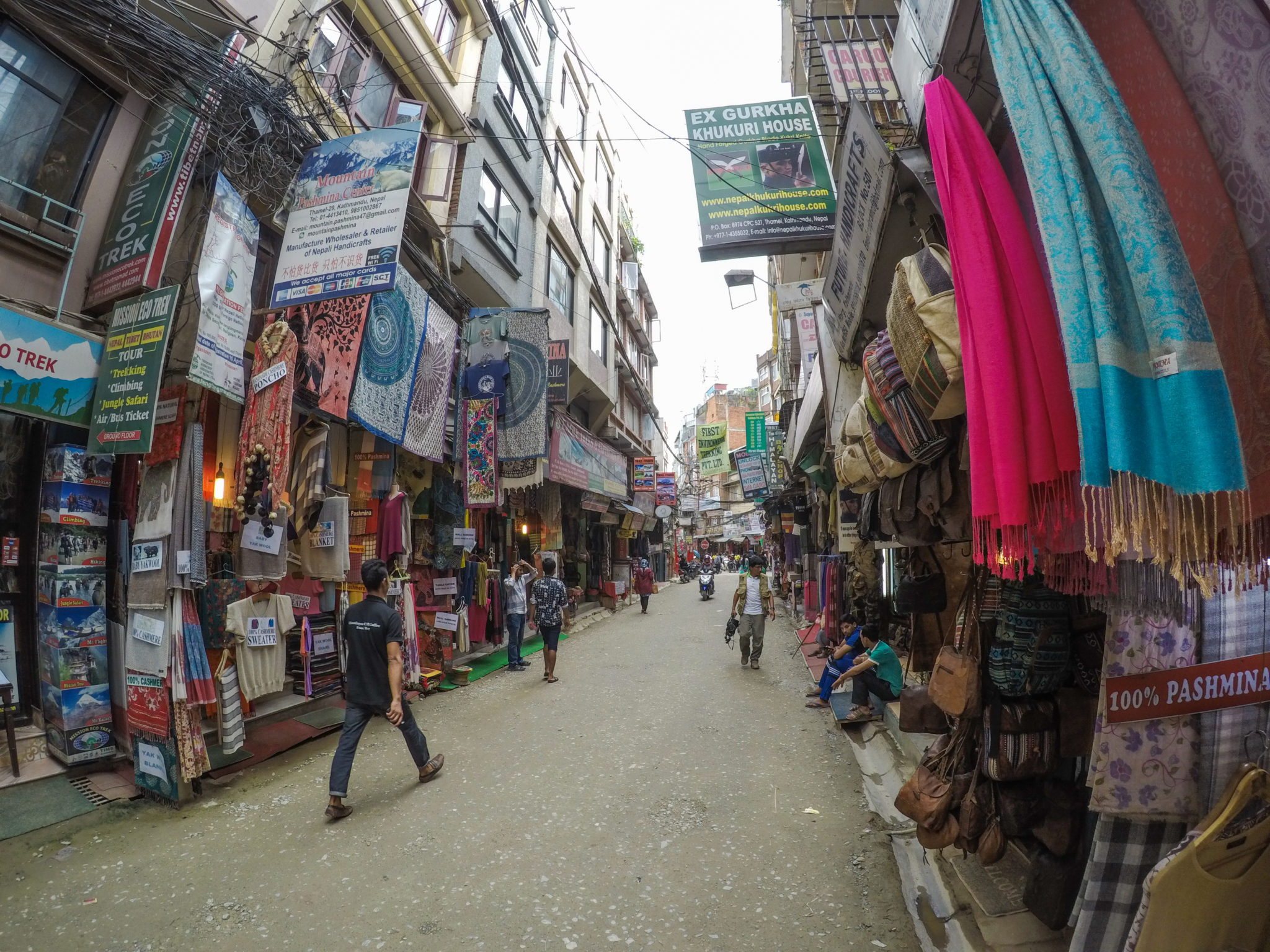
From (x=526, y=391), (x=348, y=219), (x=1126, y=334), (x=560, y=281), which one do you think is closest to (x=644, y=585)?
(x=560, y=281)

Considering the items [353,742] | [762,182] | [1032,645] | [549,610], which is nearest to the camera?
[1032,645]

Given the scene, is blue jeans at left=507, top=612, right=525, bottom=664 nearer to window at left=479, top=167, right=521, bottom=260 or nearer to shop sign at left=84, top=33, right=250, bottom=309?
shop sign at left=84, top=33, right=250, bottom=309

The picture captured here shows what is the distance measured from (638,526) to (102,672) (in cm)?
1751

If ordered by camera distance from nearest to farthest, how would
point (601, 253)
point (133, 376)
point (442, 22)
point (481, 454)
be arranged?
1. point (133, 376)
2. point (481, 454)
3. point (442, 22)
4. point (601, 253)

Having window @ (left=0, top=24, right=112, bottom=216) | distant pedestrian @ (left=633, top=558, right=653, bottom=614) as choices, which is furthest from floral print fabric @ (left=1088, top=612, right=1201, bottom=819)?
distant pedestrian @ (left=633, top=558, right=653, bottom=614)

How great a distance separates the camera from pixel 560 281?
15047mm

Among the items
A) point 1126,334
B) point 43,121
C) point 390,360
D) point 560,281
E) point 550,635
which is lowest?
point 550,635

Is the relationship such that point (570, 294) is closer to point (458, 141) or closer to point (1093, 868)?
point (458, 141)

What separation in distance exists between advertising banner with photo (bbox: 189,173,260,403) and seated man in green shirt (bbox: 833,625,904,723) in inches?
257

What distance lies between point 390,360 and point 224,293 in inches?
76.8

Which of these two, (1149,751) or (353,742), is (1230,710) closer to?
(1149,751)

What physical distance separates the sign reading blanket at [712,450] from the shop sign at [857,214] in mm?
20475

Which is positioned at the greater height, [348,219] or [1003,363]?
[348,219]

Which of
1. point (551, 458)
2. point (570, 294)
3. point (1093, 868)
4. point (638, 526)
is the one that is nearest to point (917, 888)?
point (1093, 868)
